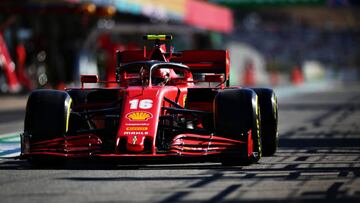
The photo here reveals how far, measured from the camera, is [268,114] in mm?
12367

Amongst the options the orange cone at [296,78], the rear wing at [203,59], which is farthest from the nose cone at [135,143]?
the orange cone at [296,78]

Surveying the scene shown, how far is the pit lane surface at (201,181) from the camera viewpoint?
8305 mm

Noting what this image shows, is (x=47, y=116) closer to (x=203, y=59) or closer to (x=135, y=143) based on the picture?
(x=135, y=143)

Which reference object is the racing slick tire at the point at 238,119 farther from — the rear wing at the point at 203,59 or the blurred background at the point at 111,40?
the blurred background at the point at 111,40

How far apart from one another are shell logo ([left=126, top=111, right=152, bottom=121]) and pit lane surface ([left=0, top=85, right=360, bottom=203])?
0.56 meters

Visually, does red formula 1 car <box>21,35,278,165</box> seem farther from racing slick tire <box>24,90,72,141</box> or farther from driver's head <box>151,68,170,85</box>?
driver's head <box>151,68,170,85</box>

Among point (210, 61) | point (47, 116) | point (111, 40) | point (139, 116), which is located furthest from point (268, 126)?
point (111, 40)

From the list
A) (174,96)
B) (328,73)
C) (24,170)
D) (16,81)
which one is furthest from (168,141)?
(328,73)

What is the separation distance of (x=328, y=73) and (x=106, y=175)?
5723 cm

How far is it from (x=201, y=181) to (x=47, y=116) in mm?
2286

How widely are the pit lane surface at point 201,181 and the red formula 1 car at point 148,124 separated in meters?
0.21

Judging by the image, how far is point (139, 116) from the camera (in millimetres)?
10688

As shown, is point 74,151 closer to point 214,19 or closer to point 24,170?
point 24,170

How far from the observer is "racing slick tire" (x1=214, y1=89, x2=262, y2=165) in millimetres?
10734
